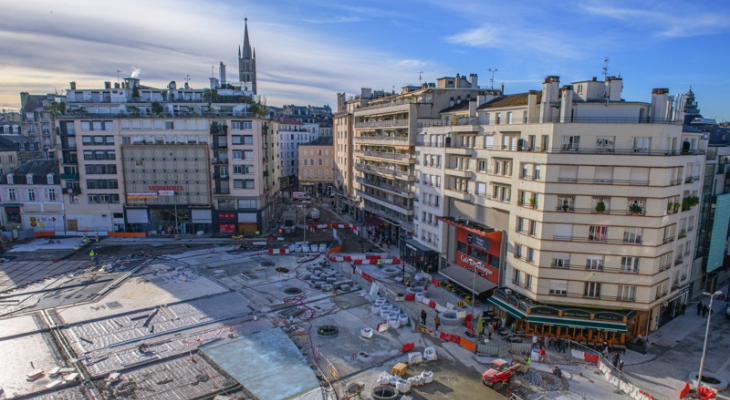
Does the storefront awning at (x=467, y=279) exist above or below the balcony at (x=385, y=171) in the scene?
below

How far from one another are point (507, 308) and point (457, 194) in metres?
15.3

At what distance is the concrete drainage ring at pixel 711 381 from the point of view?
102 ft

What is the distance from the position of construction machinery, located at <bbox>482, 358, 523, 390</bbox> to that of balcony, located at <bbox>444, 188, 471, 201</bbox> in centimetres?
2057

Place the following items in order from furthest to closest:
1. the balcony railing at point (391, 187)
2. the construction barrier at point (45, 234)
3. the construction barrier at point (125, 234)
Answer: the construction barrier at point (125, 234), the construction barrier at point (45, 234), the balcony railing at point (391, 187)

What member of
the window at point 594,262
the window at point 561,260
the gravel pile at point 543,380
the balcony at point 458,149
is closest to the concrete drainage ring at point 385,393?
the gravel pile at point 543,380

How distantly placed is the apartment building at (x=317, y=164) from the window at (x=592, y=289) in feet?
282

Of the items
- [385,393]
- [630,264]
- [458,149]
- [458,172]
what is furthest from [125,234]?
[630,264]

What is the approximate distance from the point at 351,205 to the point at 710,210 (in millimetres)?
61672

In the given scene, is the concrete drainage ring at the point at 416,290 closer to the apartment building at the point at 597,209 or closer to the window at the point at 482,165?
the apartment building at the point at 597,209

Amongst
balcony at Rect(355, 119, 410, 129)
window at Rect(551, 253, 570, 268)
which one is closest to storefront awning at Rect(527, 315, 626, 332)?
window at Rect(551, 253, 570, 268)

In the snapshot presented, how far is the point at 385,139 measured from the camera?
73.9 meters

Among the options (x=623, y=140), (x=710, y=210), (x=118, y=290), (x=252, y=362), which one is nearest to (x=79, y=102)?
(x=118, y=290)

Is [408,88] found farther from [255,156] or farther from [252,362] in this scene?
[252,362]

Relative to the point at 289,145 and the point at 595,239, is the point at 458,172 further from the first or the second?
the point at 289,145
